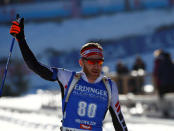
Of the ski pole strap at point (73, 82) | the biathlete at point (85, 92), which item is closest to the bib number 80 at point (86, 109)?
the biathlete at point (85, 92)

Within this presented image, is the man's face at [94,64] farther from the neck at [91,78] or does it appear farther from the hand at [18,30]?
the hand at [18,30]

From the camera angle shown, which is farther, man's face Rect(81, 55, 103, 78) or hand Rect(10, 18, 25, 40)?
hand Rect(10, 18, 25, 40)

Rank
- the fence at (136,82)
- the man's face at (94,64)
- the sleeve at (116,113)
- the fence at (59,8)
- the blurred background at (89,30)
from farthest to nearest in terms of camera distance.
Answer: the fence at (59,8) < the blurred background at (89,30) < the fence at (136,82) < the sleeve at (116,113) < the man's face at (94,64)

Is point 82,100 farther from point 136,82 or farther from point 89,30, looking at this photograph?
point 89,30

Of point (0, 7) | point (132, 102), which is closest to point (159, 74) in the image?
point (132, 102)

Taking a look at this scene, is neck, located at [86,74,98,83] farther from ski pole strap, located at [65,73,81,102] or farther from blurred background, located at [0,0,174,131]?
blurred background, located at [0,0,174,131]

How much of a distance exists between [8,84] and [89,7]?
53.3 feet

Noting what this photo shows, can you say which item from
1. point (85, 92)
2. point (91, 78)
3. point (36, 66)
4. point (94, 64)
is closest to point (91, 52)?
point (94, 64)

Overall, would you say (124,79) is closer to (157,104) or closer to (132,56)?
(157,104)

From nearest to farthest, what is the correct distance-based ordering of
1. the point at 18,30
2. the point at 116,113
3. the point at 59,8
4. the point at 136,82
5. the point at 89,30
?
the point at 116,113 → the point at 18,30 → the point at 136,82 → the point at 59,8 → the point at 89,30

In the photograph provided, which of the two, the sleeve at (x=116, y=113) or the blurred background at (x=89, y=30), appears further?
the blurred background at (x=89, y=30)

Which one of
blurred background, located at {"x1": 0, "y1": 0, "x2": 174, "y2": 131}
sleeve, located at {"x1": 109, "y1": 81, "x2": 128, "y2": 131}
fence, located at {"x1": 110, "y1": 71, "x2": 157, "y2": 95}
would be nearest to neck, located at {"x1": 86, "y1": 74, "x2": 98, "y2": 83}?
sleeve, located at {"x1": 109, "y1": 81, "x2": 128, "y2": 131}

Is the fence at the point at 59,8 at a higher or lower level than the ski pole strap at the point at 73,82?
higher

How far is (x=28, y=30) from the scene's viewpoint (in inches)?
1455
